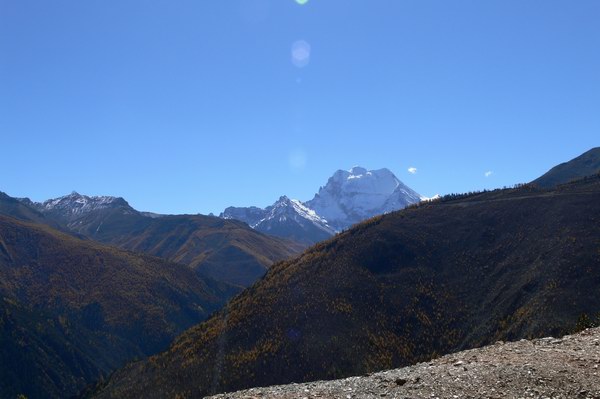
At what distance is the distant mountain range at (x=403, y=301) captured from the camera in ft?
228

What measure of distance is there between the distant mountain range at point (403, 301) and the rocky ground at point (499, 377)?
3275cm

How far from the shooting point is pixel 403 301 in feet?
290

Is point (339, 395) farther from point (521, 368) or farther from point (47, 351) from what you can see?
point (47, 351)

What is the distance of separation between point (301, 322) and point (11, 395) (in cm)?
11954

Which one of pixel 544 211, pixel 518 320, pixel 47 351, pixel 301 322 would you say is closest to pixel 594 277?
pixel 518 320

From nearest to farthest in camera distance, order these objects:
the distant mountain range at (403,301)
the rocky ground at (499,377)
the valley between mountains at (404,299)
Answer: the rocky ground at (499,377), the valley between mountains at (404,299), the distant mountain range at (403,301)

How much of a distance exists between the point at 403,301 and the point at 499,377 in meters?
66.3

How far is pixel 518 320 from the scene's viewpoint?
64625mm

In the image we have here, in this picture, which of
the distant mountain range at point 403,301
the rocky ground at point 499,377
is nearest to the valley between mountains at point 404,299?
the distant mountain range at point 403,301

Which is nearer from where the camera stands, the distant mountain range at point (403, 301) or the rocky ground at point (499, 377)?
the rocky ground at point (499, 377)

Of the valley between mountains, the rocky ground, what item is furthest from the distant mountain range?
the rocky ground

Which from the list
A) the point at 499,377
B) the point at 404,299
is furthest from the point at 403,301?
the point at 499,377

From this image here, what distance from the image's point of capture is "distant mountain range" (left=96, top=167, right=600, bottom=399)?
6956cm

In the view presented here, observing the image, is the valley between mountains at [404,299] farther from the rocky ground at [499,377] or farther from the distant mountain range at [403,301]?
the rocky ground at [499,377]
